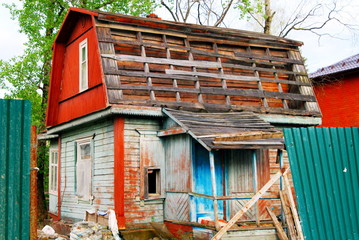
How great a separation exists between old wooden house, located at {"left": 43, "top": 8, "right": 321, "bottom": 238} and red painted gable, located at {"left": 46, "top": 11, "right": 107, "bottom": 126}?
37 mm

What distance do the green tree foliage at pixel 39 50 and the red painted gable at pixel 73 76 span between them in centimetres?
557

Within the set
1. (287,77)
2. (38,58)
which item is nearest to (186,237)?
(287,77)

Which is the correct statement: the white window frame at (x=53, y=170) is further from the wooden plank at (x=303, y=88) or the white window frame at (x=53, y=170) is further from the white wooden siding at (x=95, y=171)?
the wooden plank at (x=303, y=88)

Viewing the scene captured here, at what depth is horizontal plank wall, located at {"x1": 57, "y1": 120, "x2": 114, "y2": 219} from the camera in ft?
43.0

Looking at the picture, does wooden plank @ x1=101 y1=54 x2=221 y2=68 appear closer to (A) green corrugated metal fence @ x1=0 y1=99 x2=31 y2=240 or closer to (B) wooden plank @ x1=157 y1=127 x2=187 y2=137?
(B) wooden plank @ x1=157 y1=127 x2=187 y2=137

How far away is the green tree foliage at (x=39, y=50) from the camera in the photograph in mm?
22438

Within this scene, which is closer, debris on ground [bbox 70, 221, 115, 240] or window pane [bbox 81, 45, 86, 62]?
debris on ground [bbox 70, 221, 115, 240]

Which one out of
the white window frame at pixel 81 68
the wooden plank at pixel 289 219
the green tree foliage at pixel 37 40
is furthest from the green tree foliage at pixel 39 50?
the wooden plank at pixel 289 219

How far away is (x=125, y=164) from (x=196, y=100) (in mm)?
3301

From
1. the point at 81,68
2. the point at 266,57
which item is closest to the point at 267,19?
the point at 266,57

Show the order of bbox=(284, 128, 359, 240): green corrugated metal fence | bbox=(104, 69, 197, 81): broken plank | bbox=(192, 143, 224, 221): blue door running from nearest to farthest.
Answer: bbox=(284, 128, 359, 240): green corrugated metal fence → bbox=(192, 143, 224, 221): blue door → bbox=(104, 69, 197, 81): broken plank

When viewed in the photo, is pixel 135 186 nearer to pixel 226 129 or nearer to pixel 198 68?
pixel 226 129

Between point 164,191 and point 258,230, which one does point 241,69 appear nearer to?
point 164,191

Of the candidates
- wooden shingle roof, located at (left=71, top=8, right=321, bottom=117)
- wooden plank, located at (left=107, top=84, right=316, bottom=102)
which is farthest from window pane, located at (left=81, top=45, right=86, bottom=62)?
wooden plank, located at (left=107, top=84, right=316, bottom=102)
